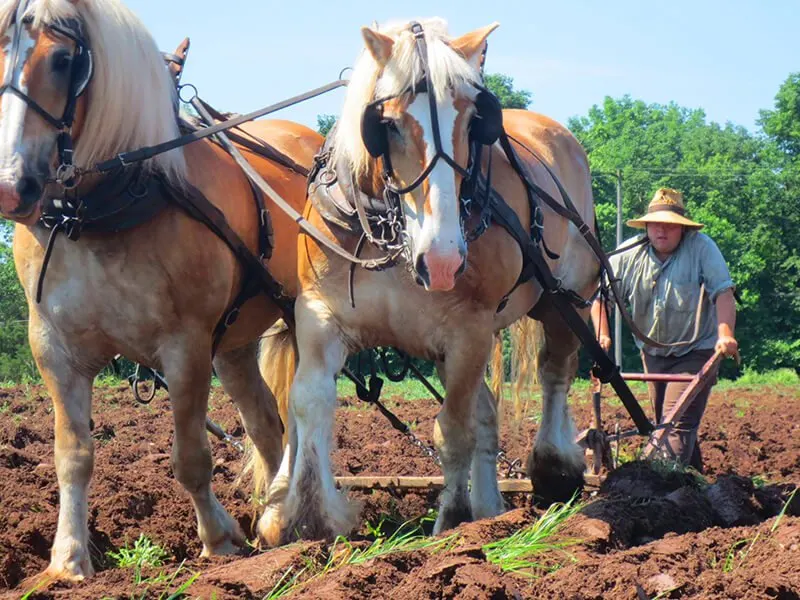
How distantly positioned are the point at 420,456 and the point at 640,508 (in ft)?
10.8

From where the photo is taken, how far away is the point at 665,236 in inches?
280

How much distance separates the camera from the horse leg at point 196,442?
4.55 meters

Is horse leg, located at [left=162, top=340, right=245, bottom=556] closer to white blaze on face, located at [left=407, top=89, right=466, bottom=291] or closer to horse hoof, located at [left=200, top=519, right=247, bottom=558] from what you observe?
horse hoof, located at [left=200, top=519, right=247, bottom=558]

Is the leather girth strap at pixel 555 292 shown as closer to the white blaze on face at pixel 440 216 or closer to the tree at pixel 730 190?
the white blaze on face at pixel 440 216

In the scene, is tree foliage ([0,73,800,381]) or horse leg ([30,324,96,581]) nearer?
horse leg ([30,324,96,581])

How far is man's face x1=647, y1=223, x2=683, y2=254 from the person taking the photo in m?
7.10

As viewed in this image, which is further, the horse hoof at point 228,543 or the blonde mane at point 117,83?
the horse hoof at point 228,543

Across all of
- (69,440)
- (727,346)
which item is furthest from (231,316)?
(727,346)

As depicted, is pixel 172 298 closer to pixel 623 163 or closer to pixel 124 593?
pixel 124 593

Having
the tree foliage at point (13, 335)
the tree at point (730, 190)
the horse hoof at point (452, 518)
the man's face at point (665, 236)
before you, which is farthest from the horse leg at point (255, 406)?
the tree at point (730, 190)

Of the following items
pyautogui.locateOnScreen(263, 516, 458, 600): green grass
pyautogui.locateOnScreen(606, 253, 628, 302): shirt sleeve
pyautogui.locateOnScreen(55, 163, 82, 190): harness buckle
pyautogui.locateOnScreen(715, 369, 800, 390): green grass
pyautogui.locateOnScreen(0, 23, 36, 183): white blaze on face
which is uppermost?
pyautogui.locateOnScreen(0, 23, 36, 183): white blaze on face

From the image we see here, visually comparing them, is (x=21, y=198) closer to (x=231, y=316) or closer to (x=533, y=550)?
(x=231, y=316)

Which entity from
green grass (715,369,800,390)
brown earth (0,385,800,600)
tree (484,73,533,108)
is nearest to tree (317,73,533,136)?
tree (484,73,533,108)

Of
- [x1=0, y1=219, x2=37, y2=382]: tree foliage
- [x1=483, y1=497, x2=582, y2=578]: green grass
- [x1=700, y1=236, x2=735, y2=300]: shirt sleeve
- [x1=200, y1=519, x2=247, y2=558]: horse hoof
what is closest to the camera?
[x1=483, y1=497, x2=582, y2=578]: green grass
